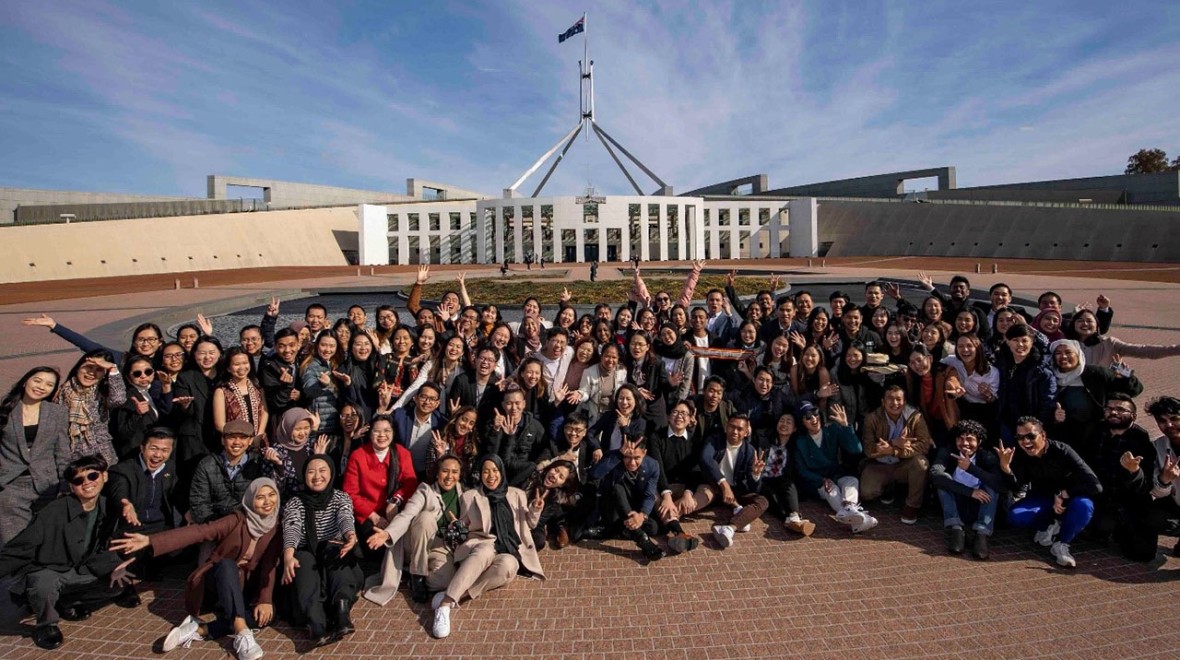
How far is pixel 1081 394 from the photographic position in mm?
4359

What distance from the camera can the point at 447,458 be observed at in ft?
13.0

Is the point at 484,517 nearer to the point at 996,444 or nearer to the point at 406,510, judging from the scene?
the point at 406,510

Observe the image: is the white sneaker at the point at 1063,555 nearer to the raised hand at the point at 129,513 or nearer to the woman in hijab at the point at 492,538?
the woman in hijab at the point at 492,538

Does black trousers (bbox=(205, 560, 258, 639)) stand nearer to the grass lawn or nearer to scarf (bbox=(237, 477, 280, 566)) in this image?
scarf (bbox=(237, 477, 280, 566))

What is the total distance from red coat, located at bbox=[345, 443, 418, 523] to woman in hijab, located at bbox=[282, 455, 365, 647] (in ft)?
0.57

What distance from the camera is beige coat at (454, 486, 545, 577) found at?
147 inches

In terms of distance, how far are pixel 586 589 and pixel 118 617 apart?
260 centimetres

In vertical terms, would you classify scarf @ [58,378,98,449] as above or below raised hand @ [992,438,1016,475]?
above

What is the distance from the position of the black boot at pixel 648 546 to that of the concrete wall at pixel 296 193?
4893cm

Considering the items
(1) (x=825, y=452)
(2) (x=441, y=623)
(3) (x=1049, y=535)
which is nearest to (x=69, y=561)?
(2) (x=441, y=623)

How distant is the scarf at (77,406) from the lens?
12.9 feet

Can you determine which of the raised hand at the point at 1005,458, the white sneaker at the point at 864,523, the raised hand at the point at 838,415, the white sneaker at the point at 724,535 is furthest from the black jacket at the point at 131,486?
the raised hand at the point at 1005,458

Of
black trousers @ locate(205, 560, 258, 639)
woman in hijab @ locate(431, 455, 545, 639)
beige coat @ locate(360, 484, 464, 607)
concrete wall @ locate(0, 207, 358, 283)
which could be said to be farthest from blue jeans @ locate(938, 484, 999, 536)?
concrete wall @ locate(0, 207, 358, 283)

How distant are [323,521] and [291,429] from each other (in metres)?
0.81
